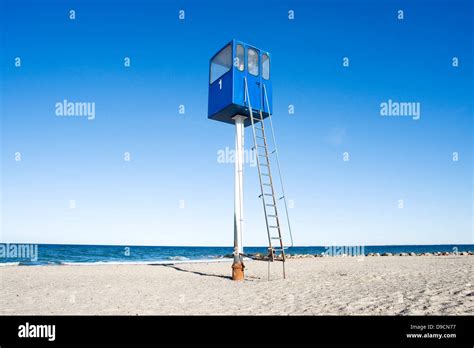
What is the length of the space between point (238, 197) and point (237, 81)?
408 cm

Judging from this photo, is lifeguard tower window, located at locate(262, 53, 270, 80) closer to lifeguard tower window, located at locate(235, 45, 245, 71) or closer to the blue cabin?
the blue cabin

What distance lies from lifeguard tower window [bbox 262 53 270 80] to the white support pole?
185cm

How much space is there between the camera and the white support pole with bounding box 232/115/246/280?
11117 millimetres

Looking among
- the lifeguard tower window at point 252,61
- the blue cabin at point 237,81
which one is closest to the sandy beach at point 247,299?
the blue cabin at point 237,81

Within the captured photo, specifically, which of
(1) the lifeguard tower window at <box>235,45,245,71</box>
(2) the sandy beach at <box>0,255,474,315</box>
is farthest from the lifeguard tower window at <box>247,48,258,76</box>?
(2) the sandy beach at <box>0,255,474,315</box>

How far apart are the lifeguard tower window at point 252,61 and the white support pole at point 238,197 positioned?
1738mm

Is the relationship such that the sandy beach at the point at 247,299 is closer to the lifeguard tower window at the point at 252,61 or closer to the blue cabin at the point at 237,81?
the blue cabin at the point at 237,81

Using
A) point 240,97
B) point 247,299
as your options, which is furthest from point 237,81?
point 247,299

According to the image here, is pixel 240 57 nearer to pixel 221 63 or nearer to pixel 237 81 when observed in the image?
pixel 221 63

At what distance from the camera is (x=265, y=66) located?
12.2m
